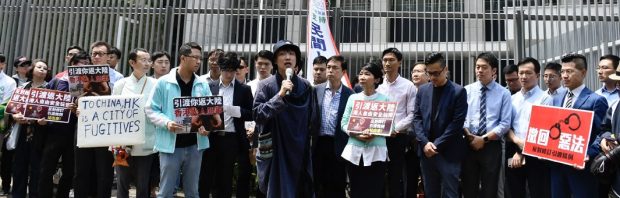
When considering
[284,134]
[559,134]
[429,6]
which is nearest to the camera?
[284,134]

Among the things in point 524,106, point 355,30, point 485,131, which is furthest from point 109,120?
point 355,30

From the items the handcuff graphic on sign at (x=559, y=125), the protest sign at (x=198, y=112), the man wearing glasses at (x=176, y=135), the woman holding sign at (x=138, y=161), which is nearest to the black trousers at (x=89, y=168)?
the woman holding sign at (x=138, y=161)

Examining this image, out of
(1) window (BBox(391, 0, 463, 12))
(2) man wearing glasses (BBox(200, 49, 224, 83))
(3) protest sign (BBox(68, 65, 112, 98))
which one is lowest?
(3) protest sign (BBox(68, 65, 112, 98))

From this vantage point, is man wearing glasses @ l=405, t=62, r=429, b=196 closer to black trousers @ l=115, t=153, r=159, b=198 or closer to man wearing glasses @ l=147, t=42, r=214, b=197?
man wearing glasses @ l=147, t=42, r=214, b=197

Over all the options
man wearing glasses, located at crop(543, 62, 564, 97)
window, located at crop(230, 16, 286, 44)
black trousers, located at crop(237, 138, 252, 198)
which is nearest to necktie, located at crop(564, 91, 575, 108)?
man wearing glasses, located at crop(543, 62, 564, 97)

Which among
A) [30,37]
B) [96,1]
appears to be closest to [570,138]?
[96,1]

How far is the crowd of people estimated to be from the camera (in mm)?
4016

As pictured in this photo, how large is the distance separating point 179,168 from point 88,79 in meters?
1.44

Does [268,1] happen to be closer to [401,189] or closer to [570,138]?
[401,189]

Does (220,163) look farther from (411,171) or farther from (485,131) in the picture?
(485,131)

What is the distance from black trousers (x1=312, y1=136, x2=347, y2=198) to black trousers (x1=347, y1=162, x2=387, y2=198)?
257 mm

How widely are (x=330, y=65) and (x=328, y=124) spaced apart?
1.95 feet

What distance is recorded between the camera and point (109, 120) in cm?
439

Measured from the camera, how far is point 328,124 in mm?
4664
